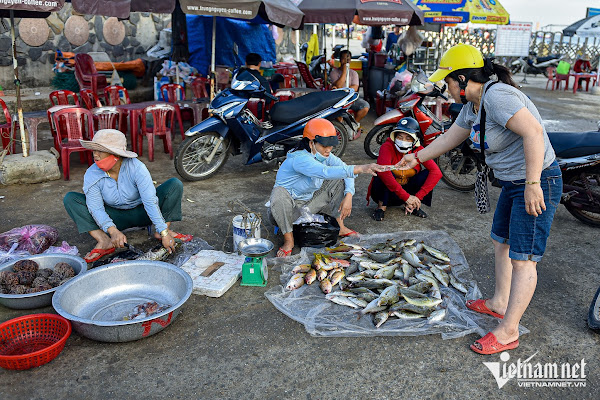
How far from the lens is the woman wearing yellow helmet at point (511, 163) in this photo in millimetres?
2662

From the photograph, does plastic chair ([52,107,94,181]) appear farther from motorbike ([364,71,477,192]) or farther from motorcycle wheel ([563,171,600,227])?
motorcycle wheel ([563,171,600,227])

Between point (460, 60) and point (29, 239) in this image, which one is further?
point (29, 239)

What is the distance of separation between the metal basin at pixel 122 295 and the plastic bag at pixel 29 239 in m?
1.12

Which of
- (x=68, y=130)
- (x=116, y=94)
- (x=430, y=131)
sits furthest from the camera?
(x=116, y=94)

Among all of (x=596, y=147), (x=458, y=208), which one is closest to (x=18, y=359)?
(x=458, y=208)

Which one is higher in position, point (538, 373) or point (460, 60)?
point (460, 60)

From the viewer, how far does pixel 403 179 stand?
5.28 metres

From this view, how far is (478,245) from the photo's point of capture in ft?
15.2

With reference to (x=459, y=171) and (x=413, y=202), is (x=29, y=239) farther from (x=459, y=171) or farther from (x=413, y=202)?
(x=459, y=171)

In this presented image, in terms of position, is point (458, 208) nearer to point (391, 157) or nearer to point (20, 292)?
point (391, 157)

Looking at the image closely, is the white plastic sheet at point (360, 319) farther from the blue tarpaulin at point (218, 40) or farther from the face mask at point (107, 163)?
the blue tarpaulin at point (218, 40)

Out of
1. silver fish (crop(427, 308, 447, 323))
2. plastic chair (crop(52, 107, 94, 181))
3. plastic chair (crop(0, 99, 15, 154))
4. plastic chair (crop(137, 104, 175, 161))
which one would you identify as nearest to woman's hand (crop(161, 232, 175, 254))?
silver fish (crop(427, 308, 447, 323))

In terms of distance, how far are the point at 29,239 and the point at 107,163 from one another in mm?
1088

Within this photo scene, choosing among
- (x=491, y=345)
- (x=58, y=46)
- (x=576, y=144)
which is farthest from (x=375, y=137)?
(x=58, y=46)
